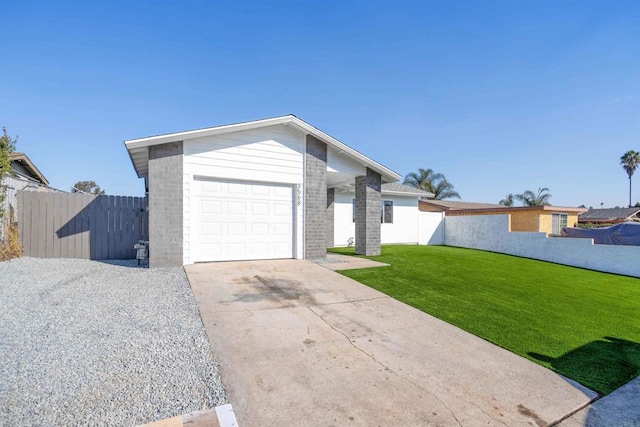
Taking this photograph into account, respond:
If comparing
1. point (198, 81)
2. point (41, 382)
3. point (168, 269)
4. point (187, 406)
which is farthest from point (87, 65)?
point (187, 406)

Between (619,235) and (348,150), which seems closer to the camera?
(348,150)

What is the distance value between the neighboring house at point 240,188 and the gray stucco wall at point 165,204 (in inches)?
1.0

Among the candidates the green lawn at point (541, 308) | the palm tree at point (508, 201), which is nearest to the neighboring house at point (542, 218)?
the green lawn at point (541, 308)

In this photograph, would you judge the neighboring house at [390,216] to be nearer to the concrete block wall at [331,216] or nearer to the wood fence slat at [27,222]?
the concrete block wall at [331,216]

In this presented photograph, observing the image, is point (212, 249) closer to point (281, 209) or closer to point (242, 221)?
point (242, 221)

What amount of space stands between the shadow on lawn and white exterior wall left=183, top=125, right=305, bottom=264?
7161mm

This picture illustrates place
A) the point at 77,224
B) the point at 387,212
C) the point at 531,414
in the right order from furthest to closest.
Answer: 1. the point at 387,212
2. the point at 77,224
3. the point at 531,414

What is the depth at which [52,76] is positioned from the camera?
9633 mm

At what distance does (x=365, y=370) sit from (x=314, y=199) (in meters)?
7.04

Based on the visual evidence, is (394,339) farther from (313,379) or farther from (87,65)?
(87,65)

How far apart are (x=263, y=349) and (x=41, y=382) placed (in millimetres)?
2064

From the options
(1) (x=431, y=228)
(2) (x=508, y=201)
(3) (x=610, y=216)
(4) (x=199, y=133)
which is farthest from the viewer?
(2) (x=508, y=201)

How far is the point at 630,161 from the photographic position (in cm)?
4578

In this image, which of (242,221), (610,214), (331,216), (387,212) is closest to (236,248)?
(242,221)
